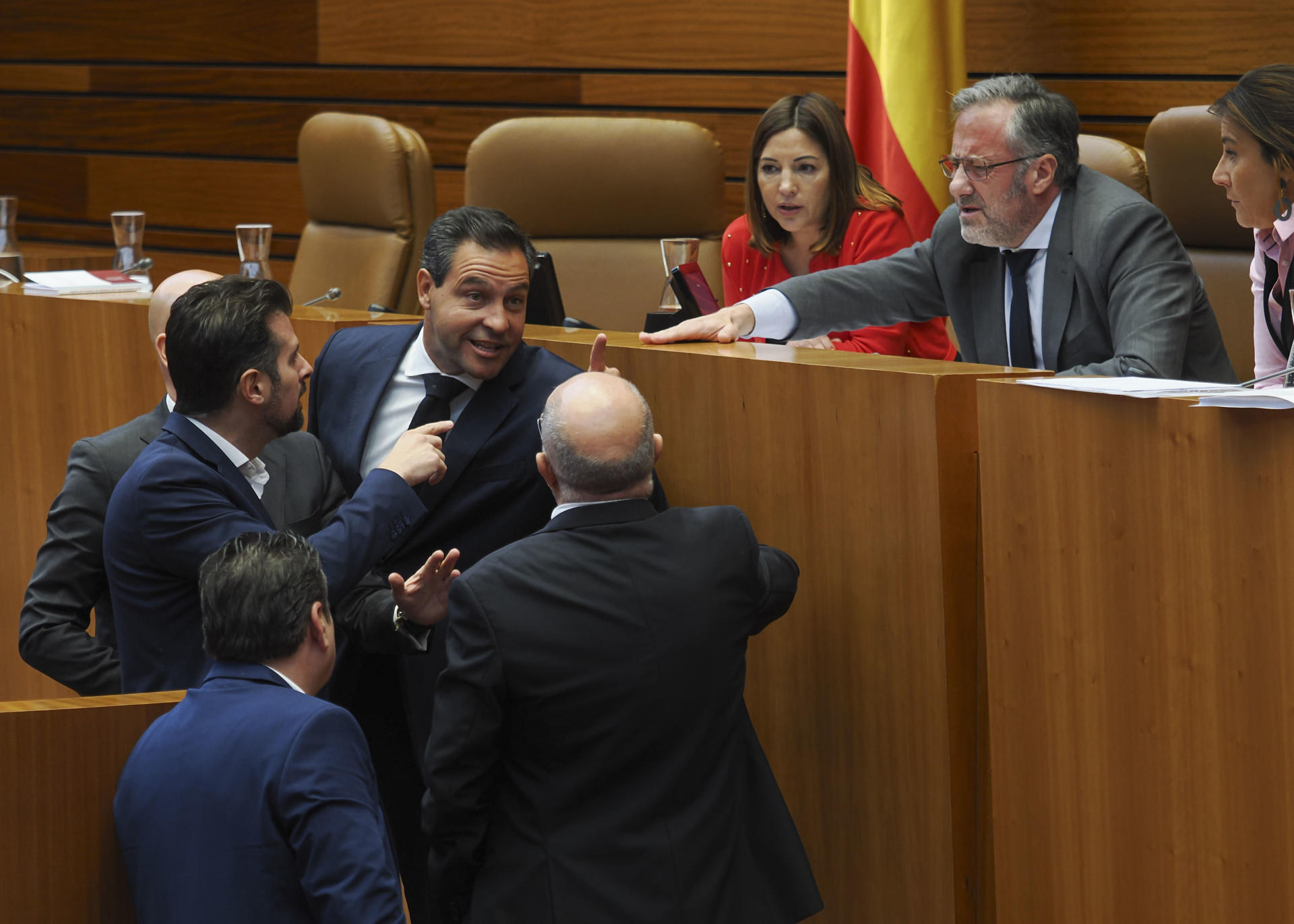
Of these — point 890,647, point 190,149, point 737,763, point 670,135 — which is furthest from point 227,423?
point 190,149

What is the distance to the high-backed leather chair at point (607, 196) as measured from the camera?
3.99m

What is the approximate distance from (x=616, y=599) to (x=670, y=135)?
2.46 m

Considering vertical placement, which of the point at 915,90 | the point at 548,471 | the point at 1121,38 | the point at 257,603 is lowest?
the point at 257,603

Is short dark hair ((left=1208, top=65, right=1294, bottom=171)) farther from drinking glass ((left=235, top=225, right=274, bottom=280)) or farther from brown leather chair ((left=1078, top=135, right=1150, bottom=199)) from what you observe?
drinking glass ((left=235, top=225, right=274, bottom=280))

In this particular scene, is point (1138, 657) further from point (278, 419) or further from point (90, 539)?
point (90, 539)

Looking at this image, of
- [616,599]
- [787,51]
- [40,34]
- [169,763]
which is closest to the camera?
[169,763]

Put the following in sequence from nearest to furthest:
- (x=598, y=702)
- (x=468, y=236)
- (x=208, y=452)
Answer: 1. (x=598, y=702)
2. (x=208, y=452)
3. (x=468, y=236)

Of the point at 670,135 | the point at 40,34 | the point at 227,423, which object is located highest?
Result: the point at 40,34

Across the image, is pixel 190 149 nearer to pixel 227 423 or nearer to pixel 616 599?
pixel 227 423

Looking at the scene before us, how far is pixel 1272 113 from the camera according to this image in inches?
80.7

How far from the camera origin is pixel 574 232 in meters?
4.13

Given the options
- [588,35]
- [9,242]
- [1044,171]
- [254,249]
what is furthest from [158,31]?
[1044,171]

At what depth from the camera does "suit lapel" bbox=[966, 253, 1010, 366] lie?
2363 millimetres

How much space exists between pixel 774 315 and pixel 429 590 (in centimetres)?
81
